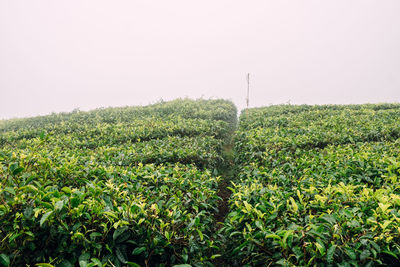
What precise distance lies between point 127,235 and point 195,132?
18.3ft

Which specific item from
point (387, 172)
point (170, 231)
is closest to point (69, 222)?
point (170, 231)

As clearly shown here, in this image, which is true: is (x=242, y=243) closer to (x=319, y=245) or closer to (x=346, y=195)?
(x=319, y=245)

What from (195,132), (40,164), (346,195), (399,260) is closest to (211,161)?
(195,132)

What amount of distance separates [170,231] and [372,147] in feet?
15.9

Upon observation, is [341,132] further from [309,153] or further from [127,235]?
[127,235]

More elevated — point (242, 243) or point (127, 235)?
point (127, 235)

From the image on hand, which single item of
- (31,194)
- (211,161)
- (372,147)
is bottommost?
(211,161)

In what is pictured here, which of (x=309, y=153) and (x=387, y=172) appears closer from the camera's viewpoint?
(x=387, y=172)

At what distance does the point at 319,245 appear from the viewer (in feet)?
6.01

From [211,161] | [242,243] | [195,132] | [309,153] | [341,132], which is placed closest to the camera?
[242,243]

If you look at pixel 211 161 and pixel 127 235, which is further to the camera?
pixel 211 161

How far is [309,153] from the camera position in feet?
15.6

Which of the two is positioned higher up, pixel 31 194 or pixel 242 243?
pixel 31 194

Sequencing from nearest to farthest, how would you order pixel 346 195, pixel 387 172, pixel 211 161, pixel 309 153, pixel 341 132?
1. pixel 346 195
2. pixel 387 172
3. pixel 309 153
4. pixel 211 161
5. pixel 341 132
